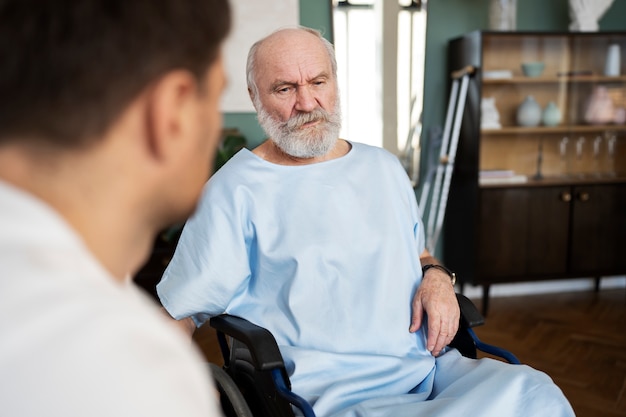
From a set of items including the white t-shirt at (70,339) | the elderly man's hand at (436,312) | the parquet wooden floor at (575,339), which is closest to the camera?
the white t-shirt at (70,339)

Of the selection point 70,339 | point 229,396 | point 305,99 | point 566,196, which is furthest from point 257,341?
point 566,196

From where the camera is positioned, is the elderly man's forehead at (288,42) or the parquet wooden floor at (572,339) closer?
the elderly man's forehead at (288,42)

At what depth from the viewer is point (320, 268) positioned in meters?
1.60

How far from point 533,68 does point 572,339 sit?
1.81 metres

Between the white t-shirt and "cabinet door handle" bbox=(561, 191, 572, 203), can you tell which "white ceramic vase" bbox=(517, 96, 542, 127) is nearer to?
"cabinet door handle" bbox=(561, 191, 572, 203)

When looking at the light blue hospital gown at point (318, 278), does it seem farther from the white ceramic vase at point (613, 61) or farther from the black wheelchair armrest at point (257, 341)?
the white ceramic vase at point (613, 61)

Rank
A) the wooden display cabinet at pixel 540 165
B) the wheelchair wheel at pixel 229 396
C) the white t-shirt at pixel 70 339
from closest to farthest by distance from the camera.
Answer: the white t-shirt at pixel 70 339, the wheelchair wheel at pixel 229 396, the wooden display cabinet at pixel 540 165

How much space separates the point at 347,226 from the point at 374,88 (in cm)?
271

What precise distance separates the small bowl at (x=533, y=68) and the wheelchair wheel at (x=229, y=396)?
3333mm

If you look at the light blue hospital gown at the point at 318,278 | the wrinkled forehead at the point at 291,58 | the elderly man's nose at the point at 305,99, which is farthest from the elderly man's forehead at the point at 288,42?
the light blue hospital gown at the point at 318,278

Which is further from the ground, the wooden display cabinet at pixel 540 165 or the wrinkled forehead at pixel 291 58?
the wrinkled forehead at pixel 291 58

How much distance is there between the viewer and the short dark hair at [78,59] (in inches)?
18.9

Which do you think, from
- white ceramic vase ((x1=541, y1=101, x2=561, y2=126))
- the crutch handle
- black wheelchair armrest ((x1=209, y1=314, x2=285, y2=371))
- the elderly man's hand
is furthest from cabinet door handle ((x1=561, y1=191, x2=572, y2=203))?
black wheelchair armrest ((x1=209, y1=314, x2=285, y2=371))

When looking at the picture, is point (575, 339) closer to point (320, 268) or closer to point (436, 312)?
point (436, 312)
